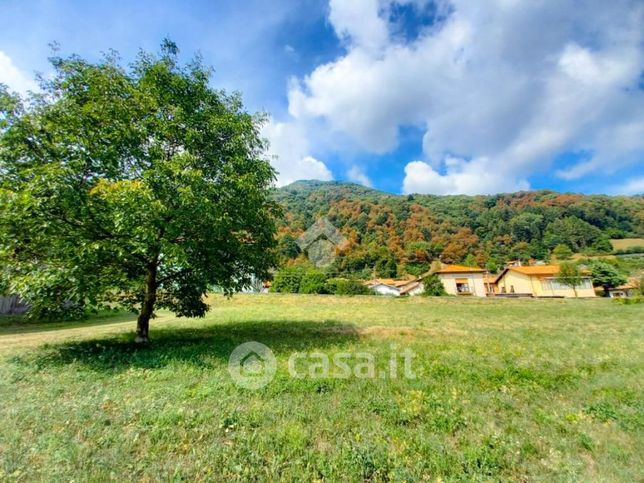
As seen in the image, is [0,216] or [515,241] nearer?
[0,216]

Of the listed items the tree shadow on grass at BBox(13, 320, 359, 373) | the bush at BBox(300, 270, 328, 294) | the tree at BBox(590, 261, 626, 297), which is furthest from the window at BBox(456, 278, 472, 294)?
the tree shadow on grass at BBox(13, 320, 359, 373)

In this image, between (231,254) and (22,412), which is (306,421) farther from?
(231,254)

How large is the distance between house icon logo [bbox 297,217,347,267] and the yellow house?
46.4m

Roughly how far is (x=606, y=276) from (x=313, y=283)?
53549 millimetres

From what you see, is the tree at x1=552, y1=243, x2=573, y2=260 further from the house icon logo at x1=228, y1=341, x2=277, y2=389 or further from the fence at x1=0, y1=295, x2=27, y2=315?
the fence at x1=0, y1=295, x2=27, y2=315

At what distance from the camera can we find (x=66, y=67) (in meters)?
9.75

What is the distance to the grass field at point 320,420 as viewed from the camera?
140 inches

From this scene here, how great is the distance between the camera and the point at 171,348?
9.78m

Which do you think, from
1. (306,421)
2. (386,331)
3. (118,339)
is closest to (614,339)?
(386,331)

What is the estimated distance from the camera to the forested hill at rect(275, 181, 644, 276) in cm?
8906

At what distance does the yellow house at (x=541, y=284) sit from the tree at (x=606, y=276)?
1.64 metres

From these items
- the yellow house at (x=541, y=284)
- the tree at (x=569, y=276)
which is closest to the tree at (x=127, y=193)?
the tree at (x=569, y=276)

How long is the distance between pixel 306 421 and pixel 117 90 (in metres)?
11.9

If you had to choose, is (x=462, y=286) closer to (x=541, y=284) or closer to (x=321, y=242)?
(x=541, y=284)
